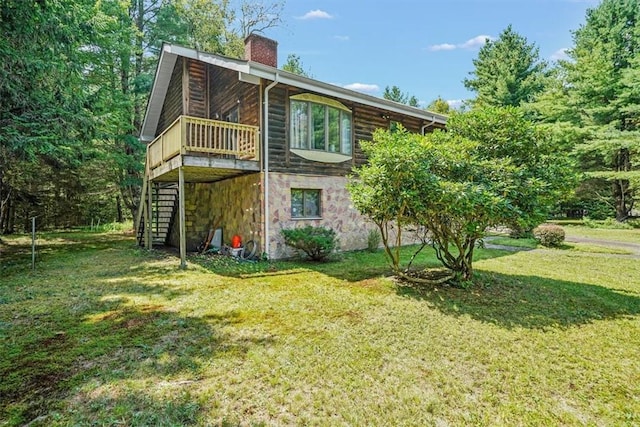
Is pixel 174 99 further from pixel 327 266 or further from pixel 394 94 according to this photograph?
pixel 394 94

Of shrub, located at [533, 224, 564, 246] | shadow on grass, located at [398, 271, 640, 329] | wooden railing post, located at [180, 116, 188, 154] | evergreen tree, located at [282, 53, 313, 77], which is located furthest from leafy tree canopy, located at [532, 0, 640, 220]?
evergreen tree, located at [282, 53, 313, 77]

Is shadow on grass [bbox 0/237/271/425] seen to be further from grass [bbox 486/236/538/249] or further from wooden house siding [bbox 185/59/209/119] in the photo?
grass [bbox 486/236/538/249]

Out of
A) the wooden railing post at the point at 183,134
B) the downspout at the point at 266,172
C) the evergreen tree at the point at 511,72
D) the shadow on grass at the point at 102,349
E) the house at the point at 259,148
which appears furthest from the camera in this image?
the evergreen tree at the point at 511,72

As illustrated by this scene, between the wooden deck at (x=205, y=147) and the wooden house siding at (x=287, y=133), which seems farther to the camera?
the wooden house siding at (x=287, y=133)

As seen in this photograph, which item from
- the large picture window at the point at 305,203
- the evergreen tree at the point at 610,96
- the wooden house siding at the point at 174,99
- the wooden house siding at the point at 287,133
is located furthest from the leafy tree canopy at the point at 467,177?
the evergreen tree at the point at 610,96

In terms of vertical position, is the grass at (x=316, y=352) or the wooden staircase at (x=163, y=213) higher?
the wooden staircase at (x=163, y=213)

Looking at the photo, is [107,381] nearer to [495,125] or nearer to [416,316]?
[416,316]

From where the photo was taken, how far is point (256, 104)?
9.88 meters

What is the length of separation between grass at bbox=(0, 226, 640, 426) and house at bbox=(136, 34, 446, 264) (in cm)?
325

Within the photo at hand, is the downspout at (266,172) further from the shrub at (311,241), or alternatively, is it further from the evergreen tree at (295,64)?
the evergreen tree at (295,64)

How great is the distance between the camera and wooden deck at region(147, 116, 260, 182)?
27.6ft

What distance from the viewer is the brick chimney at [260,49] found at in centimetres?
1112

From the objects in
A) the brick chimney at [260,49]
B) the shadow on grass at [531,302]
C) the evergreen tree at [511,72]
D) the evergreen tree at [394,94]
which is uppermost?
the evergreen tree at [394,94]

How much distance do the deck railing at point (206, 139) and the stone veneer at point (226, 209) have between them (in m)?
0.97
